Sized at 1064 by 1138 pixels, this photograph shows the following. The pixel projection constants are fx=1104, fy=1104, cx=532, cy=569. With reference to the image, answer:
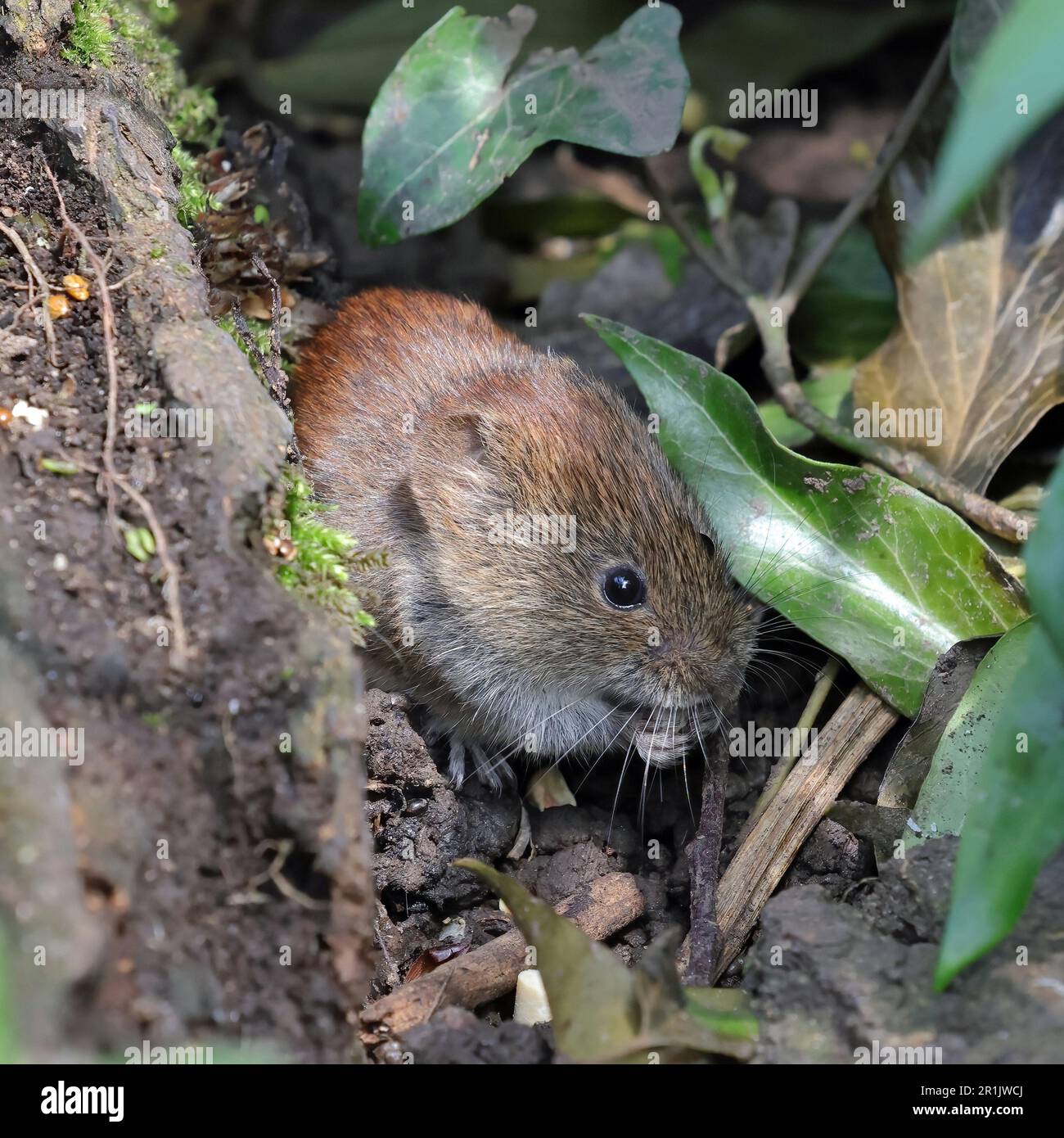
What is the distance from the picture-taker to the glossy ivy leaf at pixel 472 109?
15.0 ft

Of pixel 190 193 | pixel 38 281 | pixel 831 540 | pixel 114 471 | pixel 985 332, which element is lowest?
pixel 831 540

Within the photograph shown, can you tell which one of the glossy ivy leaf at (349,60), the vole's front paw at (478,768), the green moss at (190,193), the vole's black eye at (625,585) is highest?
the glossy ivy leaf at (349,60)

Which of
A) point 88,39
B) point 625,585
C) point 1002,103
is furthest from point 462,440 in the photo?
point 1002,103

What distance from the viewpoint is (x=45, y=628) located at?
2570mm

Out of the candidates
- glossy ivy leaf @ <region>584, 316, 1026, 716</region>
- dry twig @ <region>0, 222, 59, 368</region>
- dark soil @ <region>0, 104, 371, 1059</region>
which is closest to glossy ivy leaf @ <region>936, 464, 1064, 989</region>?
dark soil @ <region>0, 104, 371, 1059</region>

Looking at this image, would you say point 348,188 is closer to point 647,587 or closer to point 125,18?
point 125,18

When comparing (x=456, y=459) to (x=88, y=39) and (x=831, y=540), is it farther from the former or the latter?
(x=88, y=39)

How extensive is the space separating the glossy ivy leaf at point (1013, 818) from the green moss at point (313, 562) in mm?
1569

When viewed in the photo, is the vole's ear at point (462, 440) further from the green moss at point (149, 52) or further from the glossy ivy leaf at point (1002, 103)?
the glossy ivy leaf at point (1002, 103)

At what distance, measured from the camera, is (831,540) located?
13.2ft

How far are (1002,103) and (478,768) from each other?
326 cm

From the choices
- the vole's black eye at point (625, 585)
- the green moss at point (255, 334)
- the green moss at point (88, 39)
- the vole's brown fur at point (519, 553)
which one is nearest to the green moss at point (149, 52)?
the green moss at point (88, 39)
